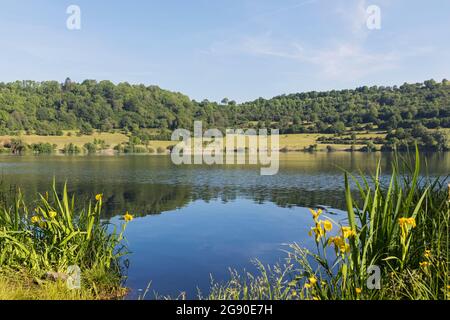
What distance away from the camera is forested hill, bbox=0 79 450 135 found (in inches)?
4390

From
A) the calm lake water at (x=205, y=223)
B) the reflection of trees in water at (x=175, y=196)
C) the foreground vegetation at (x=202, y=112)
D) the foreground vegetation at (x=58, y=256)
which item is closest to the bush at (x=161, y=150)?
the foreground vegetation at (x=202, y=112)

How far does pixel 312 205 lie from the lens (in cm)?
2334

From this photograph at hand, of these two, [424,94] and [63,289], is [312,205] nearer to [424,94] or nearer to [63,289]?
[63,289]

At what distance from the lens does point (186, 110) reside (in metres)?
159

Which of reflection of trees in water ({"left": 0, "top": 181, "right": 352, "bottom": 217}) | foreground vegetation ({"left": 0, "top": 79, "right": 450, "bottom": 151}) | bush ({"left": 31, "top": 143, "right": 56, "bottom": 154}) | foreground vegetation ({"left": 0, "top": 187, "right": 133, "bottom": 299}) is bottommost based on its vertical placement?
reflection of trees in water ({"left": 0, "top": 181, "right": 352, "bottom": 217})

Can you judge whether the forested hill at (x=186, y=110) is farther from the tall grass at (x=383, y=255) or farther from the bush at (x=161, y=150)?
the tall grass at (x=383, y=255)

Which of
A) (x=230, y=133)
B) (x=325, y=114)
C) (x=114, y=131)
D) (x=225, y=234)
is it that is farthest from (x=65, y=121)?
(x=225, y=234)

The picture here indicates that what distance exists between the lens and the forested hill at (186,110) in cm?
11150

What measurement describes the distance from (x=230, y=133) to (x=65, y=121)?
5664 centimetres

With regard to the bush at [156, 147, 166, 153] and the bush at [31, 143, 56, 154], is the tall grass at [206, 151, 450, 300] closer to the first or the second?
the bush at [31, 143, 56, 154]

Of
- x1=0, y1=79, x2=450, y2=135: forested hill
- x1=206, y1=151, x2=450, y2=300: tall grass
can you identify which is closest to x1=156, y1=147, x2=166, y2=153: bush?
x1=0, y1=79, x2=450, y2=135: forested hill

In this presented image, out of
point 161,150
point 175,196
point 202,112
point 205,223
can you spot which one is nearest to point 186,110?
point 202,112
